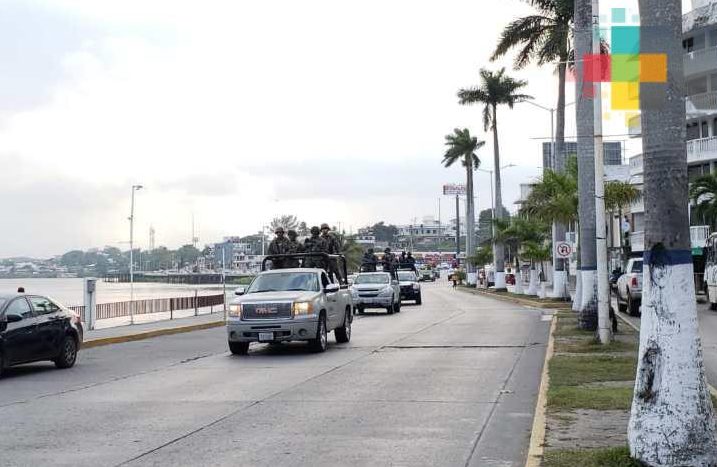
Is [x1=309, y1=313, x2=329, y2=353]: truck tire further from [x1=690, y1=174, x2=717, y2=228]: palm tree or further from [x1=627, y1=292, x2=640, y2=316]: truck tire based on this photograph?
[x1=690, y1=174, x2=717, y2=228]: palm tree

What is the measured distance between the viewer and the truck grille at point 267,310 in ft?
59.5

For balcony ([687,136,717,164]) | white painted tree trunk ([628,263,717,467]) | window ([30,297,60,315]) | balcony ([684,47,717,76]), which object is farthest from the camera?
balcony ([687,136,717,164])

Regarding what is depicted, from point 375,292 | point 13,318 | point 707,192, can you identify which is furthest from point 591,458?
point 707,192

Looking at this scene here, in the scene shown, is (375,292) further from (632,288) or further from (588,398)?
(588,398)

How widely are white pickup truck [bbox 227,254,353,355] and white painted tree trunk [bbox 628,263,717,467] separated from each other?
11621mm

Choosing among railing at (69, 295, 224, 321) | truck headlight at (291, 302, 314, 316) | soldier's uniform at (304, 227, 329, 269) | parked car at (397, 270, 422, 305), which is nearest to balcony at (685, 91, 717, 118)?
parked car at (397, 270, 422, 305)

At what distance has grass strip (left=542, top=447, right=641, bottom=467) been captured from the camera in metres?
6.95

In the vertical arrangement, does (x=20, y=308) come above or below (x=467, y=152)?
below

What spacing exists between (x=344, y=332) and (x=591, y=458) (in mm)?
13936

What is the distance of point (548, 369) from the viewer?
14.1 meters

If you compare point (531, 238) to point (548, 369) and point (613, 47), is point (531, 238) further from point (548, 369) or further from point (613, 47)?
point (613, 47)

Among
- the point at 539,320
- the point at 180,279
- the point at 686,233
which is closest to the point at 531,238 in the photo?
the point at 539,320

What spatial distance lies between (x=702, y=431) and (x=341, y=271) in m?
18.5

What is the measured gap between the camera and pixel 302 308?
18.2 metres
